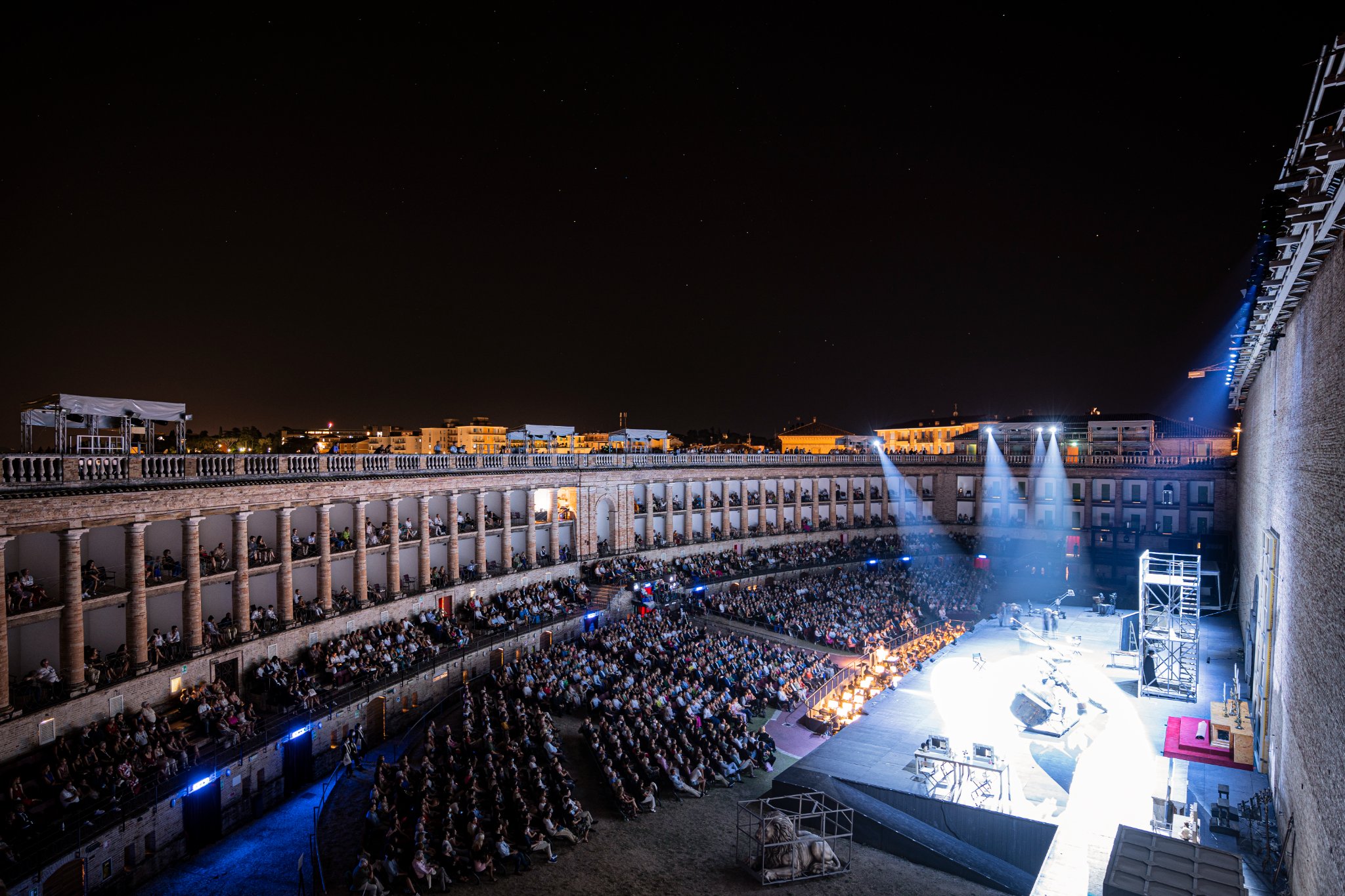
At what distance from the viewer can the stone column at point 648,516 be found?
49562mm

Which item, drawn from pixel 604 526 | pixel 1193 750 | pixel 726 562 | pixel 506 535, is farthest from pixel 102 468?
pixel 726 562

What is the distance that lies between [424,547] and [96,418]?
47.9ft

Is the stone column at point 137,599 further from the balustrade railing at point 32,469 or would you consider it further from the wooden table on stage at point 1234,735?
the wooden table on stage at point 1234,735

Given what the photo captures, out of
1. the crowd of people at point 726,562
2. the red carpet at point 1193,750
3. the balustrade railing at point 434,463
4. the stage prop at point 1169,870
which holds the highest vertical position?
the balustrade railing at point 434,463

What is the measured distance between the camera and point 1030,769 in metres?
22.3

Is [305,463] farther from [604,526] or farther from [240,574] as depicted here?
[604,526]

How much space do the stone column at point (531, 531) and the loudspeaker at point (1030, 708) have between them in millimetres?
25158

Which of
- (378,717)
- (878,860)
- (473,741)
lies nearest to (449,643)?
(378,717)

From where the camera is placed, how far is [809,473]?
6166 centimetres

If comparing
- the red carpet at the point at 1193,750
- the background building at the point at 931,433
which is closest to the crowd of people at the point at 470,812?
the red carpet at the point at 1193,750

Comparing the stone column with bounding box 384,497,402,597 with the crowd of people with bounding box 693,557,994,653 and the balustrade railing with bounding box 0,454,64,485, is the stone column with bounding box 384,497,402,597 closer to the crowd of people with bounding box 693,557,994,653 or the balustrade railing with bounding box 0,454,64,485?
the balustrade railing with bounding box 0,454,64,485

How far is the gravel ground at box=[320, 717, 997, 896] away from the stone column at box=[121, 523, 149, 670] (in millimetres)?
7995

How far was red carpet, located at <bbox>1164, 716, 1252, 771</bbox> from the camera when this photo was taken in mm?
21047

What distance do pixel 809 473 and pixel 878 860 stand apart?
4448 cm
